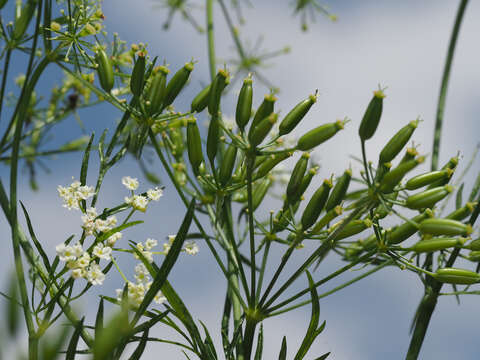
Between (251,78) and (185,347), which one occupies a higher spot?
Answer: (251,78)

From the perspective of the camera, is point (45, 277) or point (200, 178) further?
point (200, 178)

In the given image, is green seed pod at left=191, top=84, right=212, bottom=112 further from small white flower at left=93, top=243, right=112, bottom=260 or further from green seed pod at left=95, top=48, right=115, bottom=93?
small white flower at left=93, top=243, right=112, bottom=260

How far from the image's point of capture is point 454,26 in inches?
68.6

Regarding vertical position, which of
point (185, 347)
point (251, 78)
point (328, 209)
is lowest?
point (185, 347)

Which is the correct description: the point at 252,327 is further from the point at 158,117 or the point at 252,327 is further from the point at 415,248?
the point at 158,117

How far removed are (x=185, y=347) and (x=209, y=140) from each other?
528mm

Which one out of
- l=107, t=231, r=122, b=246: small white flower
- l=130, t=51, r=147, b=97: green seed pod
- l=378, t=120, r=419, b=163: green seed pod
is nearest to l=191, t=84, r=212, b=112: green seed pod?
l=130, t=51, r=147, b=97: green seed pod

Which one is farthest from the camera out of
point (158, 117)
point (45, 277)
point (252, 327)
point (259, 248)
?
point (259, 248)

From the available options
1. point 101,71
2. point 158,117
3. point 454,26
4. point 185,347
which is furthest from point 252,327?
point 454,26

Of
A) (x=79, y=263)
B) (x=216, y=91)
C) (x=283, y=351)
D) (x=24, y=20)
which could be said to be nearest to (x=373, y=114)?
(x=216, y=91)

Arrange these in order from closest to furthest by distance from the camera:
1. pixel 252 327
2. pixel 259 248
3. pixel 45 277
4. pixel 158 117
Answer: pixel 45 277 < pixel 252 327 < pixel 158 117 < pixel 259 248

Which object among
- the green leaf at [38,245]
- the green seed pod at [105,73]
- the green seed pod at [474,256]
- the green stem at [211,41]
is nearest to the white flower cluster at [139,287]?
the green leaf at [38,245]

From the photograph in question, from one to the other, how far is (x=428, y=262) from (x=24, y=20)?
1.32 m

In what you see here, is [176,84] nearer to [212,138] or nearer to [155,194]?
[212,138]
